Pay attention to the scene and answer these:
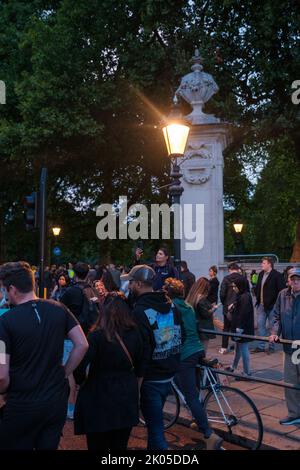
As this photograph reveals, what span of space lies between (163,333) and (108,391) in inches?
33.9

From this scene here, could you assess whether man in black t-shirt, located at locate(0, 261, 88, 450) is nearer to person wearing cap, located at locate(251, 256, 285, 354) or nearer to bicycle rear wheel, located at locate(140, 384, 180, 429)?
bicycle rear wheel, located at locate(140, 384, 180, 429)

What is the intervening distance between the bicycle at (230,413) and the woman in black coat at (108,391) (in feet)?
5.84

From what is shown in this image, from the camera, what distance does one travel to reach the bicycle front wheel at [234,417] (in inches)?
196

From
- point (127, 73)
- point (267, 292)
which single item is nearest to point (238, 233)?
point (127, 73)

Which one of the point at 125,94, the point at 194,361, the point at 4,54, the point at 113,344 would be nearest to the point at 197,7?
the point at 125,94

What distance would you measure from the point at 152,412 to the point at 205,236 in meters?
8.31

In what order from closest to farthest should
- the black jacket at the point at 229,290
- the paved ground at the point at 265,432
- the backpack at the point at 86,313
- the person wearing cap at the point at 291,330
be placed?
the paved ground at the point at 265,432 → the person wearing cap at the point at 291,330 → the backpack at the point at 86,313 → the black jacket at the point at 229,290

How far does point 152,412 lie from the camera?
4352 mm

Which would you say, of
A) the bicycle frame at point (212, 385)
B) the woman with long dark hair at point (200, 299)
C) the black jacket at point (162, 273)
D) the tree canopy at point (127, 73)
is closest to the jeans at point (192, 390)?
the bicycle frame at point (212, 385)

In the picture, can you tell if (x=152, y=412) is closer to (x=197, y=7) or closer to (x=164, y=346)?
(x=164, y=346)

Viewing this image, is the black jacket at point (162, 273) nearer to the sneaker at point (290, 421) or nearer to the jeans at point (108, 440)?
the sneaker at point (290, 421)

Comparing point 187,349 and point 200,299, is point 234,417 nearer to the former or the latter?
point 187,349

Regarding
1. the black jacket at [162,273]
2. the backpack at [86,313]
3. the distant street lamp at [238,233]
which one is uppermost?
the distant street lamp at [238,233]

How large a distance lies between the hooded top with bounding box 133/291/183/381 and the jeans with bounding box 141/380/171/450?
8cm
